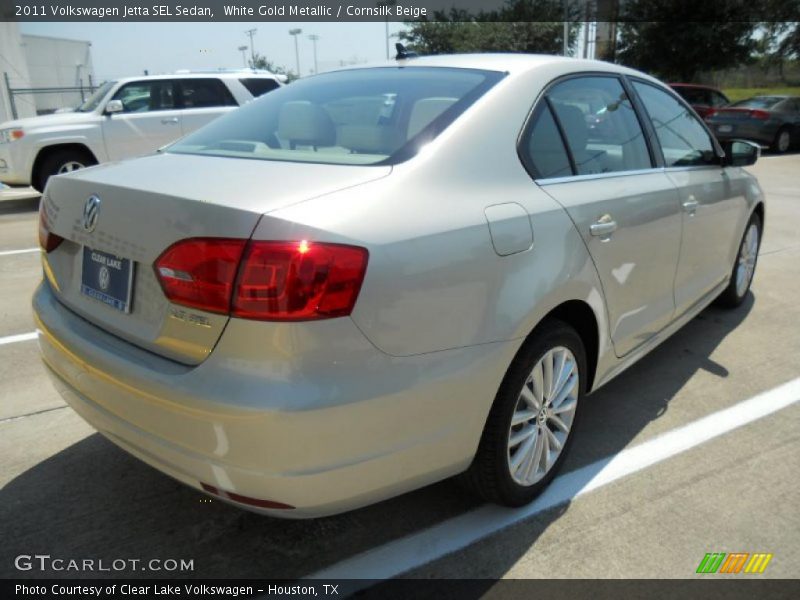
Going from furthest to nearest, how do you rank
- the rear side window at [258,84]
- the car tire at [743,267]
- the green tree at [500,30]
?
the green tree at [500,30] < the rear side window at [258,84] < the car tire at [743,267]

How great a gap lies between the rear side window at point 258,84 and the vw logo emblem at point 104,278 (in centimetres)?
946

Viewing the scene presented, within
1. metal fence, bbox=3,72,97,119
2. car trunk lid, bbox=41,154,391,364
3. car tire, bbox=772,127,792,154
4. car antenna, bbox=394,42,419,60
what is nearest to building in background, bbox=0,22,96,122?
metal fence, bbox=3,72,97,119

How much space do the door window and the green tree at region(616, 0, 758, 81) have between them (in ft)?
80.1

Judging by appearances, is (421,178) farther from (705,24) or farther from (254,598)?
(705,24)

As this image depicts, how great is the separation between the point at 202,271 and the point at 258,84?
32.9ft

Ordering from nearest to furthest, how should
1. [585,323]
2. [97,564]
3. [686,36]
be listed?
1. [97,564]
2. [585,323]
3. [686,36]

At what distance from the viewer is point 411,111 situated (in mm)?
2469

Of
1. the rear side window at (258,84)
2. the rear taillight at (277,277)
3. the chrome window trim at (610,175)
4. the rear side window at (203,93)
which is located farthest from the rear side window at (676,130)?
the rear side window at (203,93)

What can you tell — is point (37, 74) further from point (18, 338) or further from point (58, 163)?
point (18, 338)

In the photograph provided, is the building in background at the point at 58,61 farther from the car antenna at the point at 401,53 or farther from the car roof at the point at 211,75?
the car antenna at the point at 401,53

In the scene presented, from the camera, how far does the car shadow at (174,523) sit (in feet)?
7.50

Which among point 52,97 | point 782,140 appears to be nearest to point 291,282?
point 782,140

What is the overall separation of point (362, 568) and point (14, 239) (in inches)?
273

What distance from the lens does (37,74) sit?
102ft
